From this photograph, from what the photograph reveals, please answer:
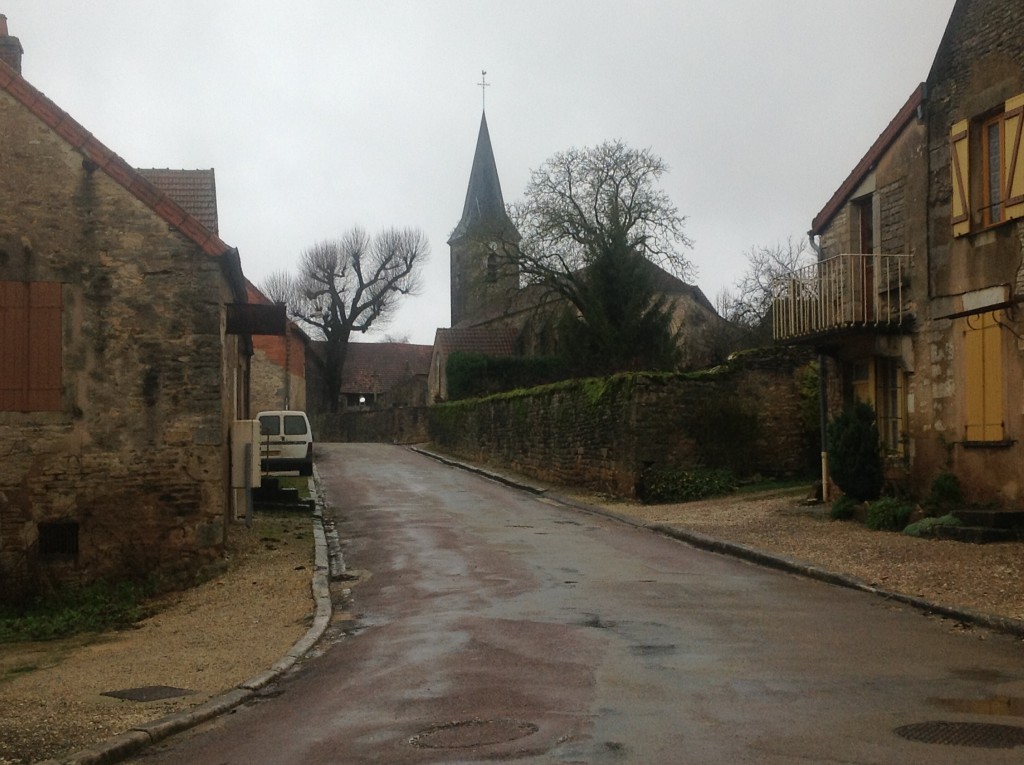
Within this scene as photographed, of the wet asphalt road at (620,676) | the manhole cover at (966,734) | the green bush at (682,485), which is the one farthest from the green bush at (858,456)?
the manhole cover at (966,734)

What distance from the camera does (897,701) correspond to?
707 cm

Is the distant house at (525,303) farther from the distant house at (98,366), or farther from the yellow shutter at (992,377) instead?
the distant house at (98,366)

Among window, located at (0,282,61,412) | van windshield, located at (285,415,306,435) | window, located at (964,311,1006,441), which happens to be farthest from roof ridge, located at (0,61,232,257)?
van windshield, located at (285,415,306,435)

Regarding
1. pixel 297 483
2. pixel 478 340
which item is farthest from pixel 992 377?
pixel 478 340

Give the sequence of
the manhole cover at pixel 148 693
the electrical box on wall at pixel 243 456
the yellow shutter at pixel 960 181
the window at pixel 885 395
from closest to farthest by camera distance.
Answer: the manhole cover at pixel 148 693 → the yellow shutter at pixel 960 181 → the electrical box on wall at pixel 243 456 → the window at pixel 885 395

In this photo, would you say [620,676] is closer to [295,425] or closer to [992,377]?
[992,377]

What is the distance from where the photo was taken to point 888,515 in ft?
55.0

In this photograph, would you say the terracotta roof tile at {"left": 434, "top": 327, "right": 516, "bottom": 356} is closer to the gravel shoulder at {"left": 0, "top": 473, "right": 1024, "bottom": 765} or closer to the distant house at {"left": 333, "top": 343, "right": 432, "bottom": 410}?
the distant house at {"left": 333, "top": 343, "right": 432, "bottom": 410}

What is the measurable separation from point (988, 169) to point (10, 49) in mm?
15608

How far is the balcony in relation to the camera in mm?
18219

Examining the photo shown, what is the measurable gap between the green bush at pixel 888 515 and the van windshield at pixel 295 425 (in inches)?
620

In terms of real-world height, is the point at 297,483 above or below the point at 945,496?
below

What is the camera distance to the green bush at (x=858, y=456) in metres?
18.2

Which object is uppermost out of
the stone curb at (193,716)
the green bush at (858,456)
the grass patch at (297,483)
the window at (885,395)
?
the window at (885,395)
